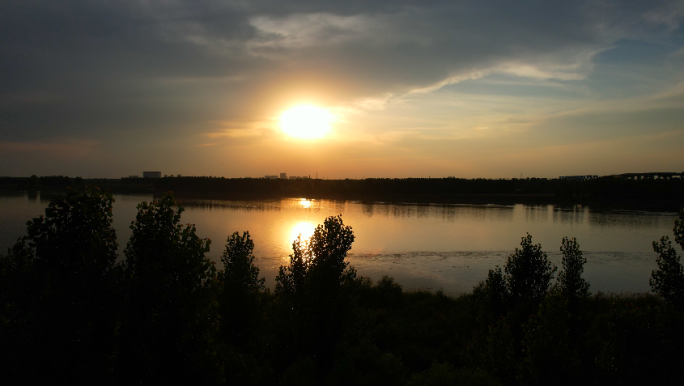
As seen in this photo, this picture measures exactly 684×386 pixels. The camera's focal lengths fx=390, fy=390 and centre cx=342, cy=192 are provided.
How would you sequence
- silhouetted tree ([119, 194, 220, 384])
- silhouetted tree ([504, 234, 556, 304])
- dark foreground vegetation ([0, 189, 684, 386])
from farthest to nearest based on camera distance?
silhouetted tree ([504, 234, 556, 304]) < silhouetted tree ([119, 194, 220, 384]) < dark foreground vegetation ([0, 189, 684, 386])

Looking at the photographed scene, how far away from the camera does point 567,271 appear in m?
12.4

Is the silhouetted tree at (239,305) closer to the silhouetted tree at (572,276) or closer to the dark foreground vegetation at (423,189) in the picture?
the silhouetted tree at (572,276)

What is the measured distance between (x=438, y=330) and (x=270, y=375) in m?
9.34

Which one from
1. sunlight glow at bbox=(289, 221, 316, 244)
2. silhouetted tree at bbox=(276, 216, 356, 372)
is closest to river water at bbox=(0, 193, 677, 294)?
sunlight glow at bbox=(289, 221, 316, 244)

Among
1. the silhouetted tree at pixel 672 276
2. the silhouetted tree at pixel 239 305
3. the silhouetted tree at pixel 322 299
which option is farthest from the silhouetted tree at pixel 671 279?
the silhouetted tree at pixel 239 305

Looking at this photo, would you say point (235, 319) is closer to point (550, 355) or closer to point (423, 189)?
point (550, 355)

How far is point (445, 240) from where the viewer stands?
3597 centimetres

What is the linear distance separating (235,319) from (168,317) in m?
5.82

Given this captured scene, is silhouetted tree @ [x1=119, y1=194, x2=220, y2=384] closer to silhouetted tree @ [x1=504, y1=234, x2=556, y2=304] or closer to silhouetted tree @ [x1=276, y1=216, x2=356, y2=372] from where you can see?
silhouetted tree @ [x1=276, y1=216, x2=356, y2=372]

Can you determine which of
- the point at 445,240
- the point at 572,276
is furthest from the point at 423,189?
the point at 572,276

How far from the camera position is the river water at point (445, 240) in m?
24.4

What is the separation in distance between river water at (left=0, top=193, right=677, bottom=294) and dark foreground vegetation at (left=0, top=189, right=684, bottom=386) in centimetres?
1101

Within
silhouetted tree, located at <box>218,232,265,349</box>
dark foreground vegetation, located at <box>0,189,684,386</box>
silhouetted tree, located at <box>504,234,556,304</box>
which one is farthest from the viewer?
silhouetted tree, located at <box>218,232,265,349</box>

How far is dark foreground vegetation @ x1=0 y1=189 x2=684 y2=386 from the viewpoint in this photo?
4.67 metres
